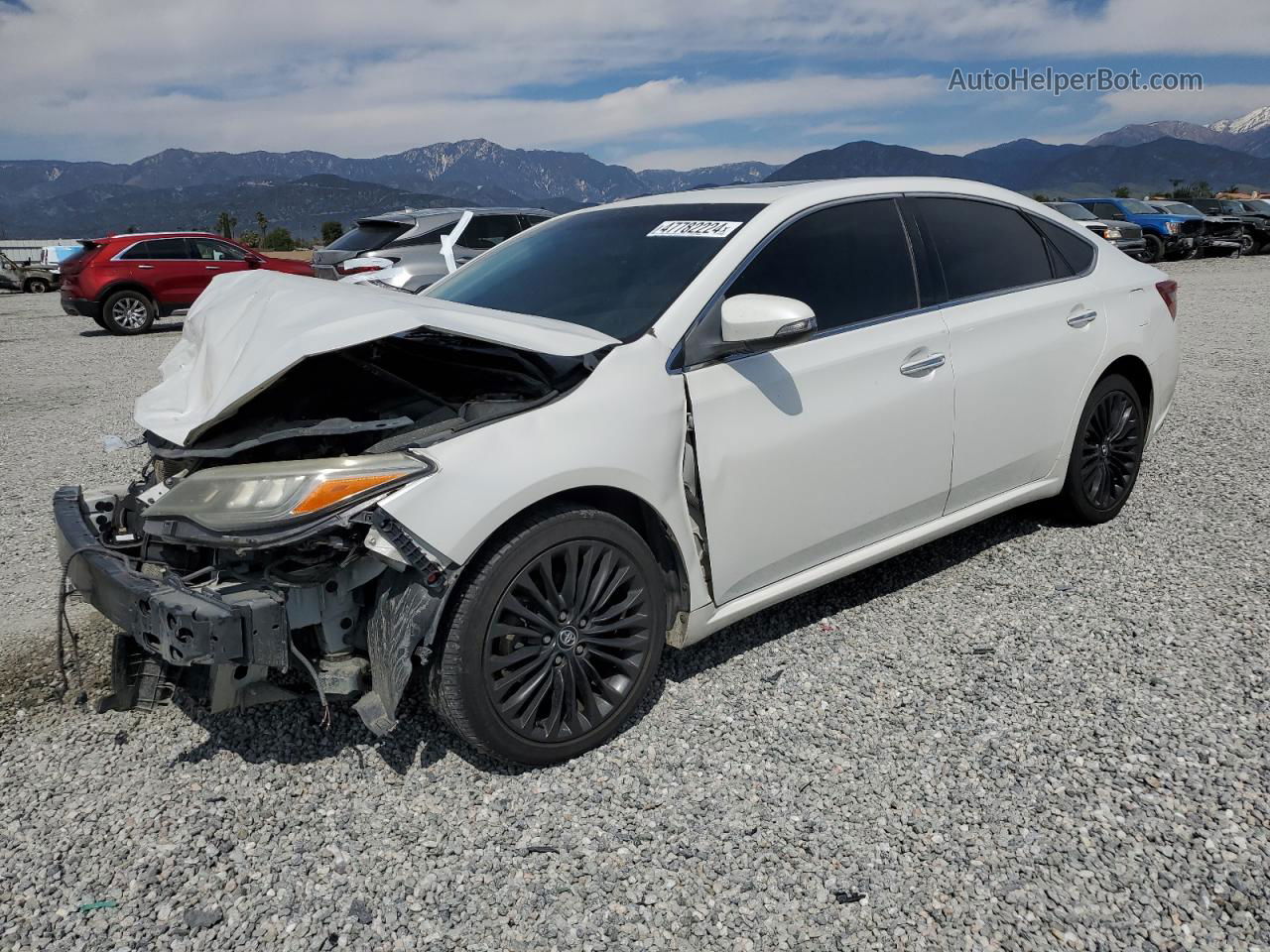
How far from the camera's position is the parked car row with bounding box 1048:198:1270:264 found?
2352 centimetres

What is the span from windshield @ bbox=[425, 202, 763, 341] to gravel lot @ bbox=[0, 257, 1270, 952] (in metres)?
1.33

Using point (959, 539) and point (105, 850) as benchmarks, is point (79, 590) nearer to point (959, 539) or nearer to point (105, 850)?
point (105, 850)

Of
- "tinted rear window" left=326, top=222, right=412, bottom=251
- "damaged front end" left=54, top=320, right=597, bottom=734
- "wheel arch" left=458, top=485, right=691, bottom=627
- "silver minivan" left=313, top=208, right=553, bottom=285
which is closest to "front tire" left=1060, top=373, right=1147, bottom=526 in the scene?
"wheel arch" left=458, top=485, right=691, bottom=627

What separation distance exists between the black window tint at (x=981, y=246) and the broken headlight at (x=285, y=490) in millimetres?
2432

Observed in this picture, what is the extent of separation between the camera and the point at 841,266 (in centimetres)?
345

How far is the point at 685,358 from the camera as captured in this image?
116 inches

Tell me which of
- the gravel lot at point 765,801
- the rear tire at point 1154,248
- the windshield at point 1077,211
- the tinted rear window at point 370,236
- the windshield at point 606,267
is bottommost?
the rear tire at point 1154,248

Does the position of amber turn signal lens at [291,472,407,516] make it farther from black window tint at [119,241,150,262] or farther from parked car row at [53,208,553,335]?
black window tint at [119,241,150,262]

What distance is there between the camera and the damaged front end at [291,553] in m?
2.36

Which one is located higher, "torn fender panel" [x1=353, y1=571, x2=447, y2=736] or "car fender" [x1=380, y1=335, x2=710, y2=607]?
"car fender" [x1=380, y1=335, x2=710, y2=607]

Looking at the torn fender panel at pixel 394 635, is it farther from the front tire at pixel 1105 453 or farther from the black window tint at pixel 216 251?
the black window tint at pixel 216 251

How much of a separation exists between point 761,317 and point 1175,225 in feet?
87.2

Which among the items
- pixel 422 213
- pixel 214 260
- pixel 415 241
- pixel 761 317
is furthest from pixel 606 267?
pixel 214 260

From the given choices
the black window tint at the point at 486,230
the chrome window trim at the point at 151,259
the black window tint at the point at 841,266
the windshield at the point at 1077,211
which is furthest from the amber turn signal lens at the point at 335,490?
the windshield at the point at 1077,211
